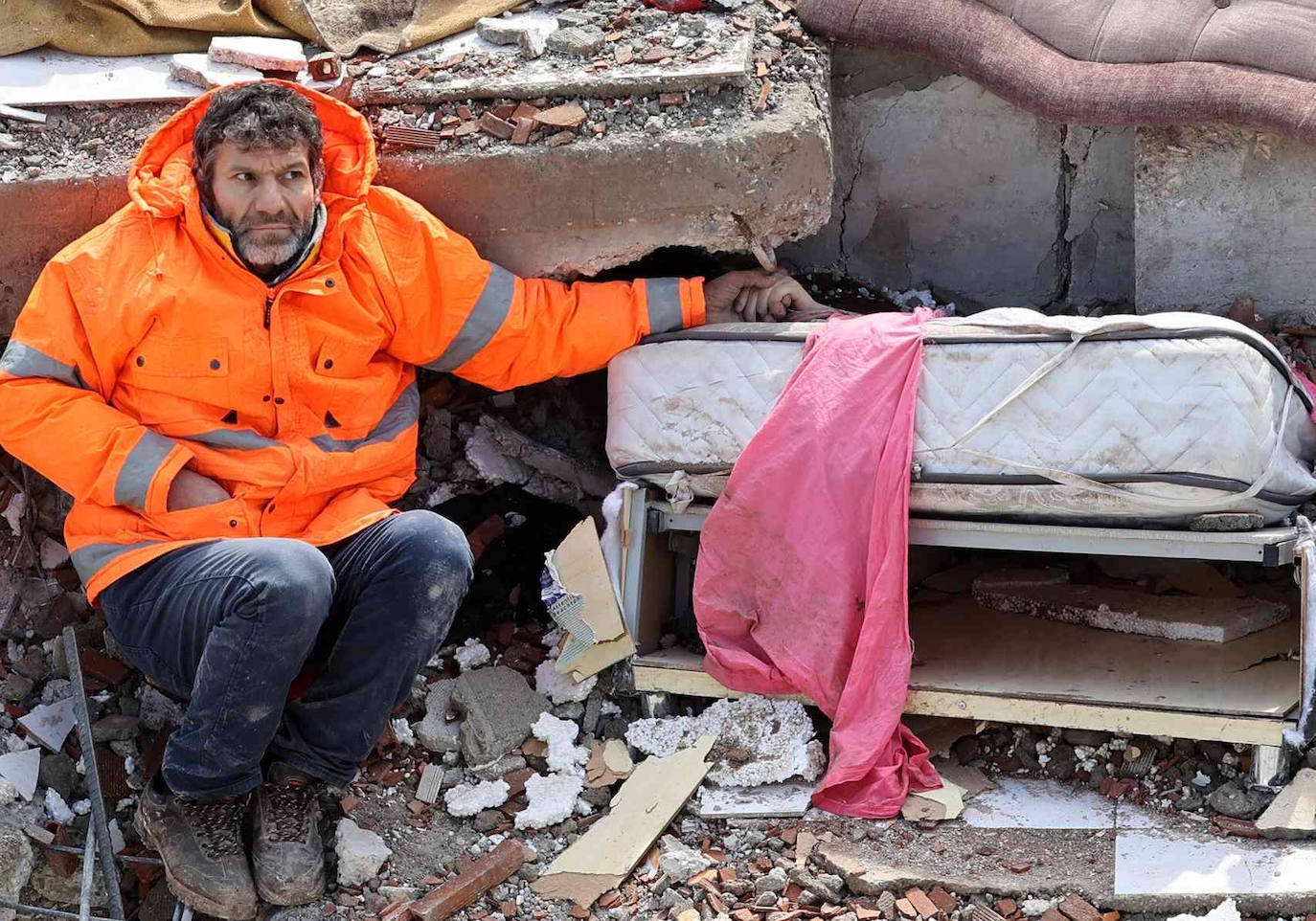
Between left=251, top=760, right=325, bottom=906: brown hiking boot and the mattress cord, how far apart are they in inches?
62.2

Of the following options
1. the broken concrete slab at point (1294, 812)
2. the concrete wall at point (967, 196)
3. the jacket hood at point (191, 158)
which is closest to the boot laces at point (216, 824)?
the jacket hood at point (191, 158)

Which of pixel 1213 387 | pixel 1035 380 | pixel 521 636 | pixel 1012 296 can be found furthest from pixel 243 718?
pixel 1012 296

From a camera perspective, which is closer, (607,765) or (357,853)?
(357,853)

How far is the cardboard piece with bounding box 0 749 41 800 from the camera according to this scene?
137 inches

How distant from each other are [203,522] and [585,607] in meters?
1.01

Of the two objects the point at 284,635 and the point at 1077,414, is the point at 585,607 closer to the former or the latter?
the point at 284,635

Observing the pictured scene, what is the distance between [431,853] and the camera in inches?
134

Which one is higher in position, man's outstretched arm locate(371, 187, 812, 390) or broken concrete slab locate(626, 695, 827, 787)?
man's outstretched arm locate(371, 187, 812, 390)

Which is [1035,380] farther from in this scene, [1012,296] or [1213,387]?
[1012,296]

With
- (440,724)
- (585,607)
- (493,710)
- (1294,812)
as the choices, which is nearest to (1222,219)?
(1294,812)

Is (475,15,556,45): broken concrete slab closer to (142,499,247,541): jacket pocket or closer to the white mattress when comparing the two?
the white mattress

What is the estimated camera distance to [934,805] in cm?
337

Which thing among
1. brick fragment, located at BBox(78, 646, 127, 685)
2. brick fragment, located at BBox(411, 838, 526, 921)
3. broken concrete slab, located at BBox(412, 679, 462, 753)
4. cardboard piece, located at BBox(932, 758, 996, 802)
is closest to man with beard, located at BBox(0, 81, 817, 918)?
brick fragment, located at BBox(411, 838, 526, 921)

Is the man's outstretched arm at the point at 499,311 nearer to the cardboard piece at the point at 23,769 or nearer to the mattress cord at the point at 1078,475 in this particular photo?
the mattress cord at the point at 1078,475
